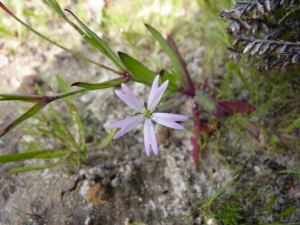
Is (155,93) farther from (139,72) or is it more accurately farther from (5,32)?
(5,32)

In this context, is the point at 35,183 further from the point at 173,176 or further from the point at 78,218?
the point at 173,176

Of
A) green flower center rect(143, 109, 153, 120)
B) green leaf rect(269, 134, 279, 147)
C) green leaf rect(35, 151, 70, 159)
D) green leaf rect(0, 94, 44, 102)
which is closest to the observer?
green leaf rect(0, 94, 44, 102)

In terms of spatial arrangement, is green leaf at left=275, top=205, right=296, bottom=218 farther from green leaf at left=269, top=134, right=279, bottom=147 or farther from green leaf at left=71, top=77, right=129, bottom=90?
green leaf at left=71, top=77, right=129, bottom=90

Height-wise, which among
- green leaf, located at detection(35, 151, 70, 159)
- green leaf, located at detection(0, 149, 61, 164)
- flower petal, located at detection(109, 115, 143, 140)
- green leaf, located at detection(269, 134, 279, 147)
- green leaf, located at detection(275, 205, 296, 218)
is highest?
green leaf, located at detection(0, 149, 61, 164)

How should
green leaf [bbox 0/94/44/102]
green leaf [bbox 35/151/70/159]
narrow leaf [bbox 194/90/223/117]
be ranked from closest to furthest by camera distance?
1. green leaf [bbox 0/94/44/102]
2. green leaf [bbox 35/151/70/159]
3. narrow leaf [bbox 194/90/223/117]

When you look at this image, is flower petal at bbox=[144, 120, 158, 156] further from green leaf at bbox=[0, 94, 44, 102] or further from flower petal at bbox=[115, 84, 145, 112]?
Result: green leaf at bbox=[0, 94, 44, 102]

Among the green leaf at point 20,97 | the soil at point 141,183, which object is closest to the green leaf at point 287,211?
the soil at point 141,183

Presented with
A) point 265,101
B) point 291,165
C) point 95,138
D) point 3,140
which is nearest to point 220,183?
point 291,165

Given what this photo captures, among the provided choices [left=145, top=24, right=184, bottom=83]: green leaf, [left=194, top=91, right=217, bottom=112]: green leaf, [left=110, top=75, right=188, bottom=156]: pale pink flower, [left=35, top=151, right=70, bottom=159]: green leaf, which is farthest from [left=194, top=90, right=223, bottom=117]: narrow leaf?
[left=35, top=151, right=70, bottom=159]: green leaf

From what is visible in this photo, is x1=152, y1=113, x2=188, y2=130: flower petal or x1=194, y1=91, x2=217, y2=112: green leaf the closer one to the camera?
x1=152, y1=113, x2=188, y2=130: flower petal

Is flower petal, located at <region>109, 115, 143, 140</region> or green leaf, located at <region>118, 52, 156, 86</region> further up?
green leaf, located at <region>118, 52, 156, 86</region>
